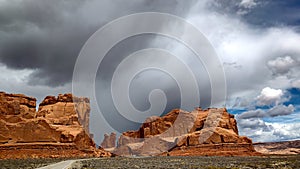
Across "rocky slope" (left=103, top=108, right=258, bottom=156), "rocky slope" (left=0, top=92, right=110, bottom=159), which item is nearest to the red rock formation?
"rocky slope" (left=103, top=108, right=258, bottom=156)

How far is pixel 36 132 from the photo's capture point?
73.1m

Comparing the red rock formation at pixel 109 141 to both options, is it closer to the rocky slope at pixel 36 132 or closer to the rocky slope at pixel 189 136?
the rocky slope at pixel 189 136

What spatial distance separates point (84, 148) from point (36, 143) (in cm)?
1443

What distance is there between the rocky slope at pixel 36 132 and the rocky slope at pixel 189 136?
2603cm

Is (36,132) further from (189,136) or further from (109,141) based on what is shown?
(109,141)

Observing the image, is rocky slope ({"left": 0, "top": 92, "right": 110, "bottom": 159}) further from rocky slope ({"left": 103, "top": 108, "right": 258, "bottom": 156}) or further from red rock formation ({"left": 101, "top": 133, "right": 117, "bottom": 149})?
red rock formation ({"left": 101, "top": 133, "right": 117, "bottom": 149})

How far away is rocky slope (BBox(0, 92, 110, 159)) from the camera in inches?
2744

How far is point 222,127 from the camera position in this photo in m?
98.6

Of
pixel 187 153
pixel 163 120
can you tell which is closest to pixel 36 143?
pixel 187 153

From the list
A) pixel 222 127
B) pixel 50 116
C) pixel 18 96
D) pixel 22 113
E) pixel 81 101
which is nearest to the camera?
pixel 22 113

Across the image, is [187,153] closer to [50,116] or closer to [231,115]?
[231,115]

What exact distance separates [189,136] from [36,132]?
46.8 meters

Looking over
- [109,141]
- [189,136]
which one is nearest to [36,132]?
[189,136]

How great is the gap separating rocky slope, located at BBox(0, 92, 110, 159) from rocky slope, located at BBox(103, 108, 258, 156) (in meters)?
26.0
